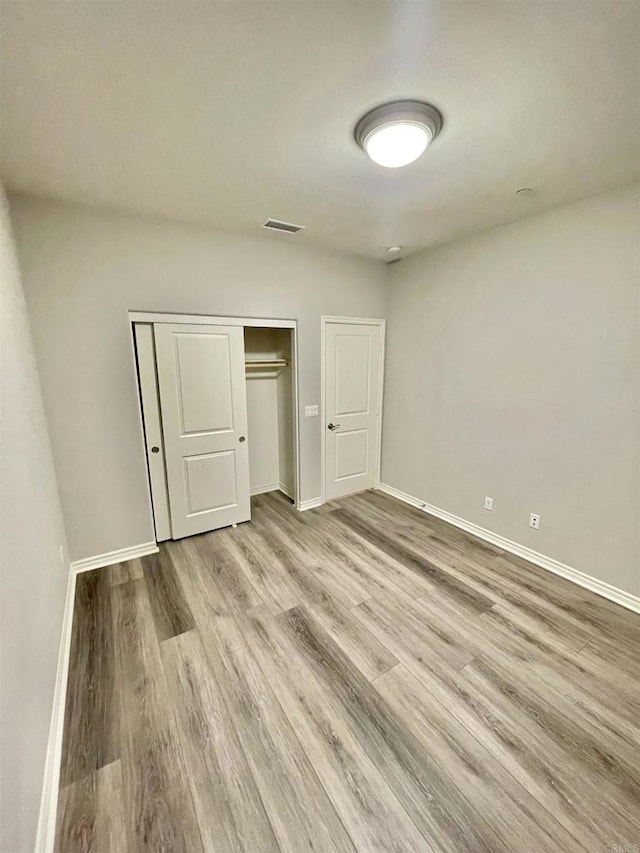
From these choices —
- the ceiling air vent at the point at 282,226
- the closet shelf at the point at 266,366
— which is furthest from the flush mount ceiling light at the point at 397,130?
the closet shelf at the point at 266,366

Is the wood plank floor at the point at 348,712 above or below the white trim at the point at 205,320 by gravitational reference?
below

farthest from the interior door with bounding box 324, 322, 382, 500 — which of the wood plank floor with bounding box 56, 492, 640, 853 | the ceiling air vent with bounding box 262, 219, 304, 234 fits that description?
the wood plank floor with bounding box 56, 492, 640, 853

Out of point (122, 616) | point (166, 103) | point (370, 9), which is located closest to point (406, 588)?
point (122, 616)

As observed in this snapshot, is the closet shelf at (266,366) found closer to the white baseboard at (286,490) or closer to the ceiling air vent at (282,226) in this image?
the ceiling air vent at (282,226)

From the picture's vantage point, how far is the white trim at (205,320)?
268cm

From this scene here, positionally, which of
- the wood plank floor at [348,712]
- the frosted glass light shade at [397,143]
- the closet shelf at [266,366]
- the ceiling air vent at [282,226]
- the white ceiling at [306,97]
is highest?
the ceiling air vent at [282,226]

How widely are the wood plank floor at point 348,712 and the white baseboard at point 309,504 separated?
105cm

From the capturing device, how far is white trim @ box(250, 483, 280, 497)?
4197mm

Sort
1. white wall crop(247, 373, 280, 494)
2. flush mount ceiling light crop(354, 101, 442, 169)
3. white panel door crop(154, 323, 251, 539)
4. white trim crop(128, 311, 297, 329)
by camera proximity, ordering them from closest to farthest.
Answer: flush mount ceiling light crop(354, 101, 442, 169) → white trim crop(128, 311, 297, 329) → white panel door crop(154, 323, 251, 539) → white wall crop(247, 373, 280, 494)

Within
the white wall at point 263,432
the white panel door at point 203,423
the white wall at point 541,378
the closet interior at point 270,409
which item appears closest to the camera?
the white wall at point 541,378

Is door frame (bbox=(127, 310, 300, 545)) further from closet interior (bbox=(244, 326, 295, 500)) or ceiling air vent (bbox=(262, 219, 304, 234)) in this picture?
ceiling air vent (bbox=(262, 219, 304, 234))

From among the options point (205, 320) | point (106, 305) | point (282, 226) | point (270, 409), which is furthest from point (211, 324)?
point (270, 409)

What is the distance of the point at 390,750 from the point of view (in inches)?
57.2

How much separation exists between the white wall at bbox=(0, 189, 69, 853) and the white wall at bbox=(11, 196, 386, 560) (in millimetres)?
213
